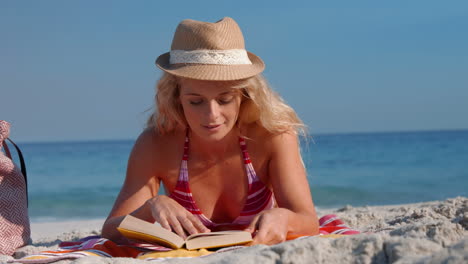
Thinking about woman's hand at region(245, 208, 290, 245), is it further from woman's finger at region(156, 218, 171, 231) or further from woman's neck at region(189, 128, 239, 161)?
woman's neck at region(189, 128, 239, 161)

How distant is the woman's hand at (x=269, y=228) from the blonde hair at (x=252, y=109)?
0.72 meters

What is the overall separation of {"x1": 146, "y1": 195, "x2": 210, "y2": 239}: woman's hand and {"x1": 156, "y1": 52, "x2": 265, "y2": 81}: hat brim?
693 mm

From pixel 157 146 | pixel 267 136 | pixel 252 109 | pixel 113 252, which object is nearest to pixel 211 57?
pixel 252 109

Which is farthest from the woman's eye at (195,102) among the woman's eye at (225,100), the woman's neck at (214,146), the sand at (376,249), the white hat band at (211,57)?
the sand at (376,249)

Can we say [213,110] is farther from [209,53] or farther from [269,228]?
[269,228]

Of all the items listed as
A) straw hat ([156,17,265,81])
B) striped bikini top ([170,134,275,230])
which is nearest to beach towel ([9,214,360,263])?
striped bikini top ([170,134,275,230])

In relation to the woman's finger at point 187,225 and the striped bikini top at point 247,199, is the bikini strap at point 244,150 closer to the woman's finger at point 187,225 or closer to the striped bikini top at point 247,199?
the striped bikini top at point 247,199

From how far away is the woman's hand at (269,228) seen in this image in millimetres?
2523

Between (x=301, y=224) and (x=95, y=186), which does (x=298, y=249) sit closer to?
(x=301, y=224)

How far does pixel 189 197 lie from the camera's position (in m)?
3.34

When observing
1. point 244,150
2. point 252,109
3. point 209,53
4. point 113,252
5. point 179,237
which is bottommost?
point 113,252

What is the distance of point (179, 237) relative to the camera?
251cm

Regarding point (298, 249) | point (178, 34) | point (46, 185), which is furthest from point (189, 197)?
point (46, 185)

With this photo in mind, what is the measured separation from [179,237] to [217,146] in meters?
0.99
